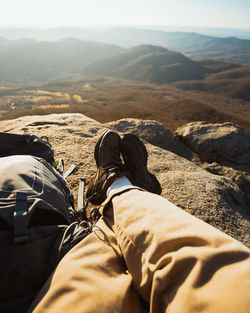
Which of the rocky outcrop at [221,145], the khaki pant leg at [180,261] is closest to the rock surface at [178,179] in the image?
the khaki pant leg at [180,261]

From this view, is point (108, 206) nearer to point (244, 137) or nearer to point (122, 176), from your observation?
point (122, 176)

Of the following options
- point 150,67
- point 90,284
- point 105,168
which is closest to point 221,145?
point 105,168

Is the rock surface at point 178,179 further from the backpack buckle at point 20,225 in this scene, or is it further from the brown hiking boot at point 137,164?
the backpack buckle at point 20,225

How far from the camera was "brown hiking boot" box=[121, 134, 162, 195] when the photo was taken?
7.73 feet

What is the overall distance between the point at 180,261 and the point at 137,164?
1.54m

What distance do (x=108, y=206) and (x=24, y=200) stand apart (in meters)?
0.64

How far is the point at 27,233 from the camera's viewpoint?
112 cm

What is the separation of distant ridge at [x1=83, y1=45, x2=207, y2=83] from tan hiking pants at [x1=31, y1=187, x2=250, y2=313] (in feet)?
255

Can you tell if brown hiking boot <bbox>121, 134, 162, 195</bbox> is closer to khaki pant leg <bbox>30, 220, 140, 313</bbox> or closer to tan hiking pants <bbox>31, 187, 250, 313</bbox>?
tan hiking pants <bbox>31, 187, 250, 313</bbox>

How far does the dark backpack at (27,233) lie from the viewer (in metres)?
1.07

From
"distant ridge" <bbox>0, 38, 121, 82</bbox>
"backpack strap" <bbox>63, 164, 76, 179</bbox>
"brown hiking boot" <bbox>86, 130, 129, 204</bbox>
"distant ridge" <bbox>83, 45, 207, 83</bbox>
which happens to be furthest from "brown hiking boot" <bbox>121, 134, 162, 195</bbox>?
"distant ridge" <bbox>0, 38, 121, 82</bbox>

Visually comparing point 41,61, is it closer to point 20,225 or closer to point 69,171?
point 69,171

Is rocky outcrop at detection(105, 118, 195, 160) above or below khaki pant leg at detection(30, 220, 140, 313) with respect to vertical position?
below

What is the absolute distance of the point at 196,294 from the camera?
2.90 ft
